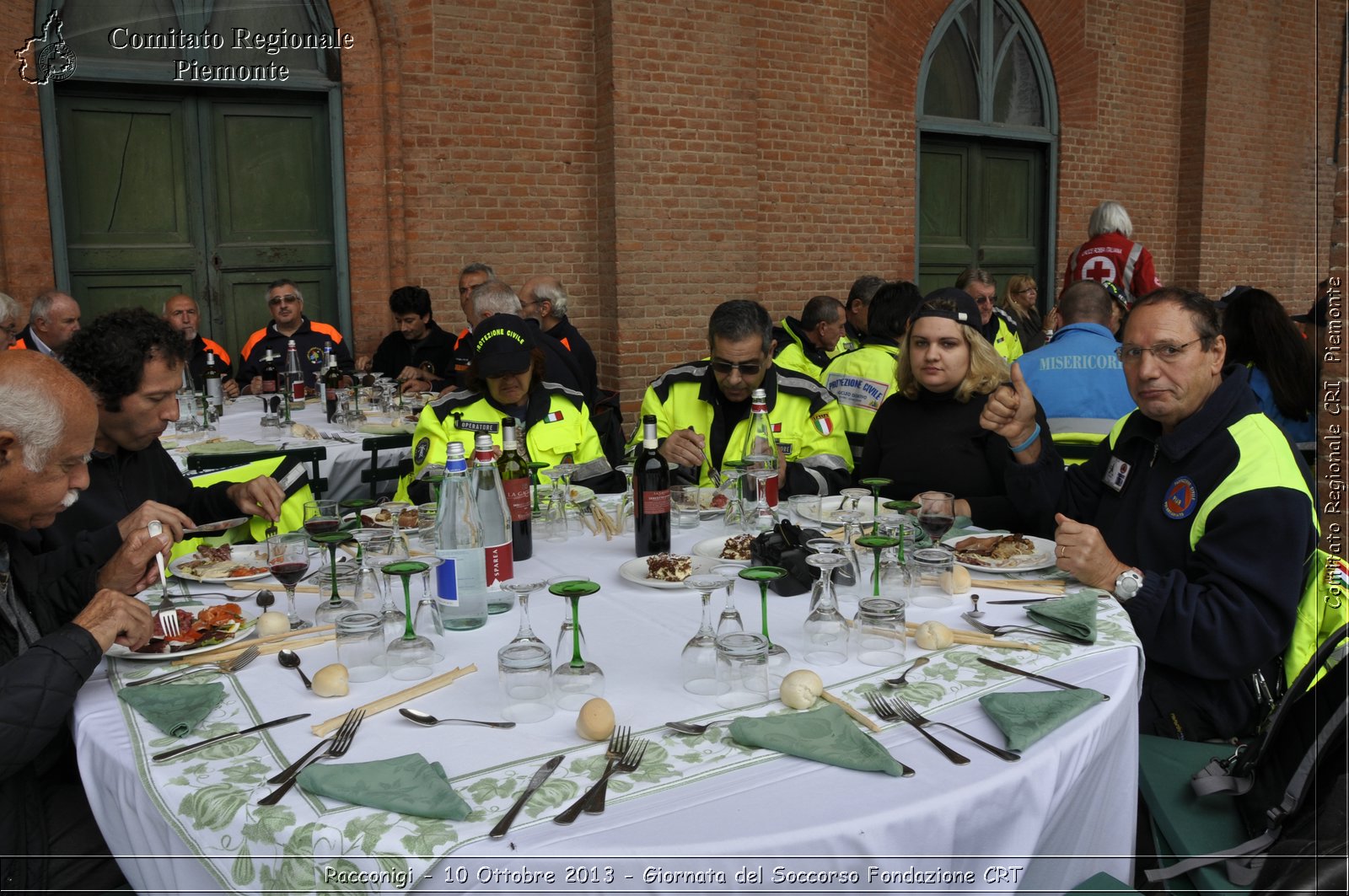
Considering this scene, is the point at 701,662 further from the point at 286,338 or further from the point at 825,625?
the point at 286,338

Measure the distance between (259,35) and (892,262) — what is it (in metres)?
6.17

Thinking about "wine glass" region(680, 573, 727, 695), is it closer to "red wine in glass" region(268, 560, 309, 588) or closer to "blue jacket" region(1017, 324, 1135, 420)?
"red wine in glass" region(268, 560, 309, 588)

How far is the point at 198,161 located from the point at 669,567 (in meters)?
7.15

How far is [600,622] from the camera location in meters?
2.36

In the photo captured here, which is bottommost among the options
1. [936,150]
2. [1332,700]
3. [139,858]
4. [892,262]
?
[139,858]

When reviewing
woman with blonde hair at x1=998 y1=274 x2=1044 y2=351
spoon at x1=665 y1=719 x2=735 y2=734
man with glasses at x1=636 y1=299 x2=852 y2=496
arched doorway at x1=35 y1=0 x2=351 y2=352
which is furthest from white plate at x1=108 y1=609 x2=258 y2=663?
woman with blonde hair at x1=998 y1=274 x2=1044 y2=351

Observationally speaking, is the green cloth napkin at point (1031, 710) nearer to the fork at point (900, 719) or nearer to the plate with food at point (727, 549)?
the fork at point (900, 719)

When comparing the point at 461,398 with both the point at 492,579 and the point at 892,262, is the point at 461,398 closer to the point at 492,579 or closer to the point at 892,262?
the point at 492,579

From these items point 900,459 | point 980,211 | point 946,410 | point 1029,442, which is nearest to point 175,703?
point 1029,442

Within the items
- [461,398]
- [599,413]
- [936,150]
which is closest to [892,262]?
[936,150]

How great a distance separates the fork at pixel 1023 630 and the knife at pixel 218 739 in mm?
1379

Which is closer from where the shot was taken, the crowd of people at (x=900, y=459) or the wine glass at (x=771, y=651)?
the wine glass at (x=771, y=651)

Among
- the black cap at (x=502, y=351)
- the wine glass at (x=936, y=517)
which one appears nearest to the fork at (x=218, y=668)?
the wine glass at (x=936, y=517)

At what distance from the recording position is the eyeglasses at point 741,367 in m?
4.21
